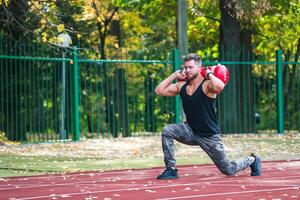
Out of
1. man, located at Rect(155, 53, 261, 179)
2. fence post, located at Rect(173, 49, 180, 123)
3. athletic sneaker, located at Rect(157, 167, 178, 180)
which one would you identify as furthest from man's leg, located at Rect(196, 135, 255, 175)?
fence post, located at Rect(173, 49, 180, 123)

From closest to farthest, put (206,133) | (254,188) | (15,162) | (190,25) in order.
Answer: (254,188) < (206,133) < (15,162) < (190,25)

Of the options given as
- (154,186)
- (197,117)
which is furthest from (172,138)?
(154,186)

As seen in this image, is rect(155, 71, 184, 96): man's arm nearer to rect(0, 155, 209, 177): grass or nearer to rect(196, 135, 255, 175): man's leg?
rect(196, 135, 255, 175): man's leg

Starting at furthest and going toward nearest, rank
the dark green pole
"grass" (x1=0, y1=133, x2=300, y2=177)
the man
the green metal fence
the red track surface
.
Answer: the dark green pole < the green metal fence < "grass" (x1=0, y1=133, x2=300, y2=177) < the man < the red track surface

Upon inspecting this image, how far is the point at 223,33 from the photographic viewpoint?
26.2 m

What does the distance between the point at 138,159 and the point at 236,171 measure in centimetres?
448

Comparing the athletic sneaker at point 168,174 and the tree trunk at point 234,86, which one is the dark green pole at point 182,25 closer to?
the tree trunk at point 234,86

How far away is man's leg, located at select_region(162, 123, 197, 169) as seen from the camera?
438 inches

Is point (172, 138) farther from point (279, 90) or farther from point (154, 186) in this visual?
point (279, 90)

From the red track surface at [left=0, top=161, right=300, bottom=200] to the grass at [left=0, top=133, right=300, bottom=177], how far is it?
132 centimetres

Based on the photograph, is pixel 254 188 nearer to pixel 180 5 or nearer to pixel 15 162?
pixel 15 162

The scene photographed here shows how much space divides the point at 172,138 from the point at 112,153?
6.45m

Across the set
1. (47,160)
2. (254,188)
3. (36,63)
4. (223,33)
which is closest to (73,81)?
(36,63)

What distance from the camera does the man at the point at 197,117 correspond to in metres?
10.9
